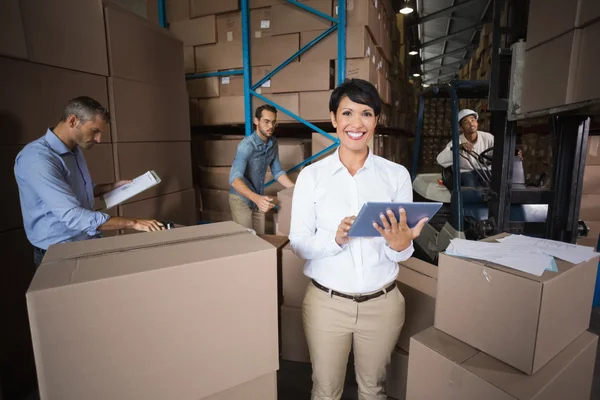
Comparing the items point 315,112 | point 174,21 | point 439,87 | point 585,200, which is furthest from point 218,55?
point 585,200

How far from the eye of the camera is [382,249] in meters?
1.37

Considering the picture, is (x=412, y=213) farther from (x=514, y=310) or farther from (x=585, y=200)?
(x=585, y=200)

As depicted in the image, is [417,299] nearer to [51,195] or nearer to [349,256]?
[349,256]

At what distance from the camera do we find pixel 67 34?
236cm

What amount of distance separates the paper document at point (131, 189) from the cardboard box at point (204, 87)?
222 centimetres

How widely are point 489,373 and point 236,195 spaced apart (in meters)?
2.41

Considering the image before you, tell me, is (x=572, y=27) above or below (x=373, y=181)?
above

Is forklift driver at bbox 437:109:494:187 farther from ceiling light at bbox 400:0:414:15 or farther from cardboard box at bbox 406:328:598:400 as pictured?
ceiling light at bbox 400:0:414:15

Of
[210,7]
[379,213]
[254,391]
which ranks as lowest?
[254,391]

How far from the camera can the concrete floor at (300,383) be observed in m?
2.03

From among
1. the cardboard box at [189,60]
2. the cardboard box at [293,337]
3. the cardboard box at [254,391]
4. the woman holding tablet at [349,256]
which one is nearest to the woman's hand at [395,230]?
the woman holding tablet at [349,256]

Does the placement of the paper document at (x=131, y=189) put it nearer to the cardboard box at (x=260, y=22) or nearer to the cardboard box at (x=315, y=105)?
the cardboard box at (x=315, y=105)

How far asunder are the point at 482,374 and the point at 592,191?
3.43 m

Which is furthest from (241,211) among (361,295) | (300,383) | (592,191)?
(592,191)
